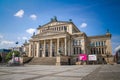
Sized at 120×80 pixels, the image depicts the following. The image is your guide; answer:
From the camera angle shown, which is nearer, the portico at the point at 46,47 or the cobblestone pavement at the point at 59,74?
the cobblestone pavement at the point at 59,74

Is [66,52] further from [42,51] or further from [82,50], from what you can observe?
[42,51]

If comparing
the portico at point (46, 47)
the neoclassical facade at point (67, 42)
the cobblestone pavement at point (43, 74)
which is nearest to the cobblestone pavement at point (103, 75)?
the cobblestone pavement at point (43, 74)

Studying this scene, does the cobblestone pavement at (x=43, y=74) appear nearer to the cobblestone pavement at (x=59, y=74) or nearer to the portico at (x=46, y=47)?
the cobblestone pavement at (x=59, y=74)

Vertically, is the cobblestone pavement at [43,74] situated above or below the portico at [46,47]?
below

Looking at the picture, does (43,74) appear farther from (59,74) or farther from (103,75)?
(103,75)

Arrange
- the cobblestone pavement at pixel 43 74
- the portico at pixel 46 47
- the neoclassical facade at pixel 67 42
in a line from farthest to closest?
the portico at pixel 46 47 → the neoclassical facade at pixel 67 42 → the cobblestone pavement at pixel 43 74

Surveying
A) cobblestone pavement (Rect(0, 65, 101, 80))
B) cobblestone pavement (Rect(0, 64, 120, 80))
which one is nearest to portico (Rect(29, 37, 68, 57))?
cobblestone pavement (Rect(0, 65, 101, 80))

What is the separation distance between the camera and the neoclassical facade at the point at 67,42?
200 feet

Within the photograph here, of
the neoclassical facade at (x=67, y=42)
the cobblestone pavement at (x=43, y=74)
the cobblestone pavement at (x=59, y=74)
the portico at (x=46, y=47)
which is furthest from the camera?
the portico at (x=46, y=47)

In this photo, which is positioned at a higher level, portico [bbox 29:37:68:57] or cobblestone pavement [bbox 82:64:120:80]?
portico [bbox 29:37:68:57]

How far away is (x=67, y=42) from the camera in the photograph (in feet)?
202

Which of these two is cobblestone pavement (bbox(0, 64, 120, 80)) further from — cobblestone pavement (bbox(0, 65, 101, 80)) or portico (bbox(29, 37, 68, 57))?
portico (bbox(29, 37, 68, 57))

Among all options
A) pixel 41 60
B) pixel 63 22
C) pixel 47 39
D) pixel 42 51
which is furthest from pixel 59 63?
pixel 63 22

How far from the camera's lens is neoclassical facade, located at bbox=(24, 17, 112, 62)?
200 ft
